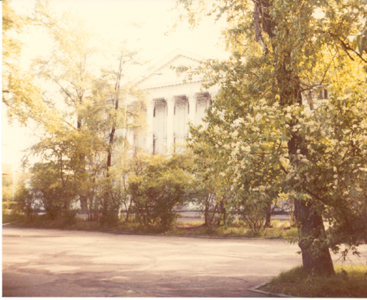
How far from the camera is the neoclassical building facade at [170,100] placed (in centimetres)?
564

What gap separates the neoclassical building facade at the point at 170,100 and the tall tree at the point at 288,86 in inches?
29.2

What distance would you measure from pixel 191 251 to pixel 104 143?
2657 mm

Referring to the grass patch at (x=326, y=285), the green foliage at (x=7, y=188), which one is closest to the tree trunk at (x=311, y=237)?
the grass patch at (x=326, y=285)

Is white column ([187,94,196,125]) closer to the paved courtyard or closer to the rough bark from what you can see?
the rough bark

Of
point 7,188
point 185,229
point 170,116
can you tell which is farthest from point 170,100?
point 185,229

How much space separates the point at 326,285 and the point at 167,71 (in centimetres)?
406

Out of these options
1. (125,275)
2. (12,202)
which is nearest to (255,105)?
(125,275)

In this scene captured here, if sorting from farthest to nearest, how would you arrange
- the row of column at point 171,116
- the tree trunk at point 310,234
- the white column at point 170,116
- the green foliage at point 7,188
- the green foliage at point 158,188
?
the green foliage at point 158,188 < the white column at point 170,116 < the row of column at point 171,116 < the green foliage at point 7,188 < the tree trunk at point 310,234

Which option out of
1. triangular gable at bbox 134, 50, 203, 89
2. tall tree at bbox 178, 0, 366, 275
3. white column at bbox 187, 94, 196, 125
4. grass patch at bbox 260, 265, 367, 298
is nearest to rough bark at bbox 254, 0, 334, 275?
tall tree at bbox 178, 0, 366, 275

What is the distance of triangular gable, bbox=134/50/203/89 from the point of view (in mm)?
5504

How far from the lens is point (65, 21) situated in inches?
210

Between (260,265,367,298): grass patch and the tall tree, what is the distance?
151mm

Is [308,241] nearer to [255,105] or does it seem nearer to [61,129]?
[255,105]

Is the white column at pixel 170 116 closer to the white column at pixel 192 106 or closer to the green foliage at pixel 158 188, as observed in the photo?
the white column at pixel 192 106
